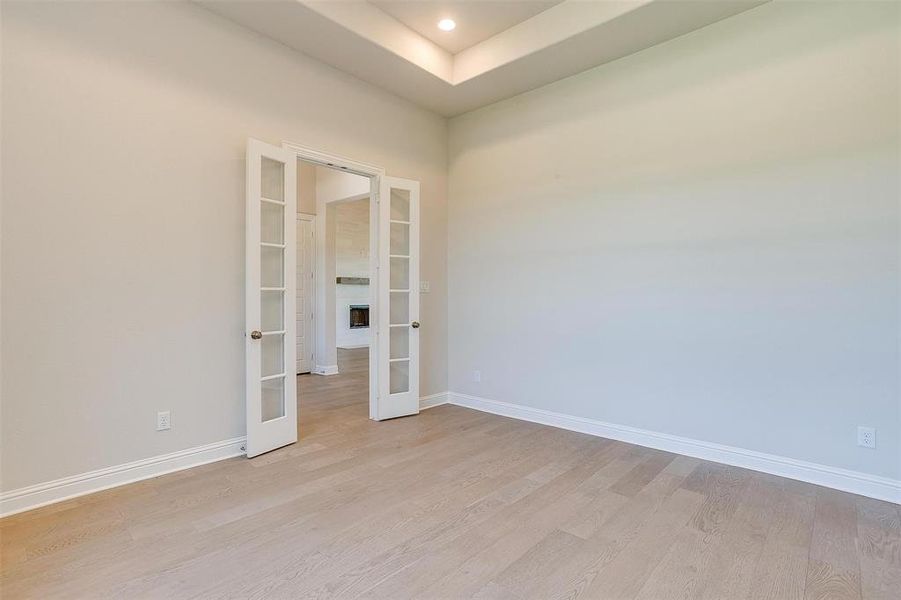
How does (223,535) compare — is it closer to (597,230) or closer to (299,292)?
(597,230)

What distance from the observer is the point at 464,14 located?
3529mm

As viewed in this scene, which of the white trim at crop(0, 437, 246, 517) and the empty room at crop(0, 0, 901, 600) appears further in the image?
the white trim at crop(0, 437, 246, 517)

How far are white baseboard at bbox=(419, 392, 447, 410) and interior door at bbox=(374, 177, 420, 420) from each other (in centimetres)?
21

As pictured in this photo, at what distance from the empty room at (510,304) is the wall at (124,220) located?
0.05 feet

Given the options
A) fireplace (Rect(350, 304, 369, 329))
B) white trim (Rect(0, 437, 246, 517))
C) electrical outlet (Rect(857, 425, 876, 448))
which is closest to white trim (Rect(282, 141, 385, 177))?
white trim (Rect(0, 437, 246, 517))

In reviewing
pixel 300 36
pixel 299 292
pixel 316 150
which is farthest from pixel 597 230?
pixel 299 292

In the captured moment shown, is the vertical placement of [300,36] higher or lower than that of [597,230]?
higher

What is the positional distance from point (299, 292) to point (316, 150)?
3.13 m

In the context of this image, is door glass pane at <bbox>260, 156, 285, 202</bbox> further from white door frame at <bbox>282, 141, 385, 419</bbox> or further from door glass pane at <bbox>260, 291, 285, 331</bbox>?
door glass pane at <bbox>260, 291, 285, 331</bbox>

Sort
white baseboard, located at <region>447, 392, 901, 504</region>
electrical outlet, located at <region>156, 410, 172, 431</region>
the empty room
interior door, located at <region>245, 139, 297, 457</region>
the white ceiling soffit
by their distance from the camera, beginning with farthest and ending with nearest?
interior door, located at <region>245, 139, 297, 457</region> < the white ceiling soffit < electrical outlet, located at <region>156, 410, 172, 431</region> < white baseboard, located at <region>447, 392, 901, 504</region> < the empty room

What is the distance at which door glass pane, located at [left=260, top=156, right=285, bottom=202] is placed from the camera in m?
3.37

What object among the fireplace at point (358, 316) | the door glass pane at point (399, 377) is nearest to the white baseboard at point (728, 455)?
the door glass pane at point (399, 377)

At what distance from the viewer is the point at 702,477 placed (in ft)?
9.65

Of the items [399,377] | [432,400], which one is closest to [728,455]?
[432,400]
